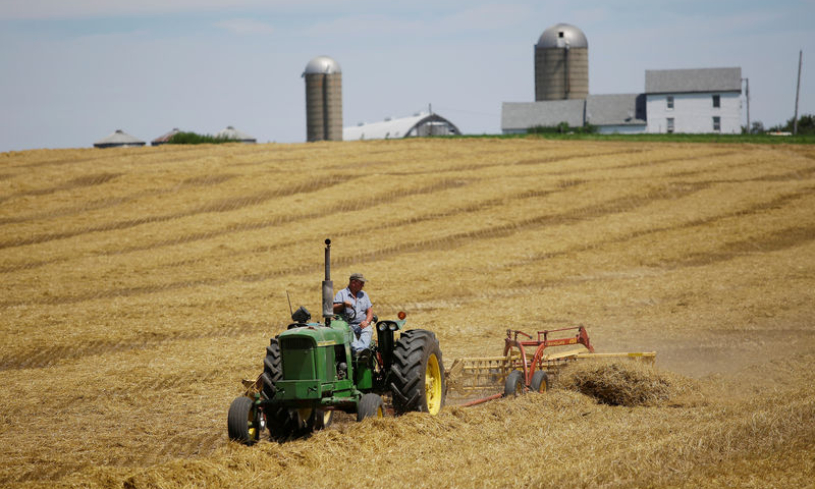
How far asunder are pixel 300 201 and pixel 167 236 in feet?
19.7

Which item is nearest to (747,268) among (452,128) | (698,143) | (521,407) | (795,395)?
(795,395)

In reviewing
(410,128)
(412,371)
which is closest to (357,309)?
(412,371)

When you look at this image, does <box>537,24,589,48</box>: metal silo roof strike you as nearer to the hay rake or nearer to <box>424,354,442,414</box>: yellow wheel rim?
the hay rake

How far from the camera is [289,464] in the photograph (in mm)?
9289

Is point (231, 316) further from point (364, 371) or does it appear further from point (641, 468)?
point (641, 468)

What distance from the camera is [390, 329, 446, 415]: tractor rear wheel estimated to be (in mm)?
11328

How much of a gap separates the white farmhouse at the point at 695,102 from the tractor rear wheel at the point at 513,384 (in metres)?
78.1

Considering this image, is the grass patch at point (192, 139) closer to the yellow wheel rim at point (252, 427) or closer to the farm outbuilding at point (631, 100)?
the farm outbuilding at point (631, 100)

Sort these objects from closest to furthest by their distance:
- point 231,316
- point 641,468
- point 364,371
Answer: point 641,468 → point 364,371 → point 231,316

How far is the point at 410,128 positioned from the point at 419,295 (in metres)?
82.5

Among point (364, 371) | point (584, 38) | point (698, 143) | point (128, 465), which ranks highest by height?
point (584, 38)

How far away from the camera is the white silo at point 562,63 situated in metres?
89.0

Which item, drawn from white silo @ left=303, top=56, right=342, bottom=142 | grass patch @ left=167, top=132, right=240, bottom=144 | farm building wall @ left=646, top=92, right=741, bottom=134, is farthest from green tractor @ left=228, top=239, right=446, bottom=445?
farm building wall @ left=646, top=92, right=741, bottom=134

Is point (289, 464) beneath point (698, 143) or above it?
beneath
